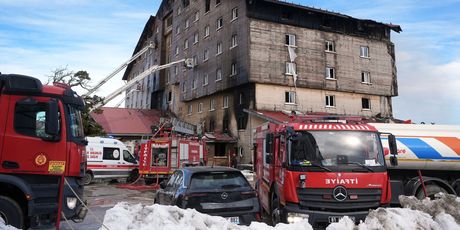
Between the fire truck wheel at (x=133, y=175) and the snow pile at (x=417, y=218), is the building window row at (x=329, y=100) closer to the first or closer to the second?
the fire truck wheel at (x=133, y=175)

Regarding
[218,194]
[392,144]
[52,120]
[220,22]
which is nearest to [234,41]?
[220,22]

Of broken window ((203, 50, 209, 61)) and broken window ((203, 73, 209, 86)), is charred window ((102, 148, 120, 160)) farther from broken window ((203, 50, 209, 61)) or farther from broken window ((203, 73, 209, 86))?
broken window ((203, 50, 209, 61))

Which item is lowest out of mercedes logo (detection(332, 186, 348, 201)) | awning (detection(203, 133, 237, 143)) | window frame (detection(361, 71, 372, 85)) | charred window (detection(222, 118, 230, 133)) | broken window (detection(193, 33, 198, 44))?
mercedes logo (detection(332, 186, 348, 201))

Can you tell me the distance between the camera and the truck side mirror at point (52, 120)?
7328mm

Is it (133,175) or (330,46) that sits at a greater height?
(330,46)

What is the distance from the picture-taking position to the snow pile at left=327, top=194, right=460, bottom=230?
6.60 m

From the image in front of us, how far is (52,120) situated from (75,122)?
2.28 ft

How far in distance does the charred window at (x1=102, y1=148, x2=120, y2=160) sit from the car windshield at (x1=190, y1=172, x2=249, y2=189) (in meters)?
16.5

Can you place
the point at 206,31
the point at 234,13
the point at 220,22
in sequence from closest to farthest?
1. the point at 234,13
2. the point at 220,22
3. the point at 206,31

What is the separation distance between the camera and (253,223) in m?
6.62

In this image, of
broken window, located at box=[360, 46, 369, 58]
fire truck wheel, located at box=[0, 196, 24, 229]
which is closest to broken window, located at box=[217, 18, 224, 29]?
broken window, located at box=[360, 46, 369, 58]

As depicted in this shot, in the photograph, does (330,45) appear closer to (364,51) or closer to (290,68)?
(364,51)

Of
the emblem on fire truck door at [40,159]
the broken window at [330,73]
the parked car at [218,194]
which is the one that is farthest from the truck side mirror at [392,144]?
the broken window at [330,73]

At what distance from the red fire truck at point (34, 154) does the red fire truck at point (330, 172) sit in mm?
4390
